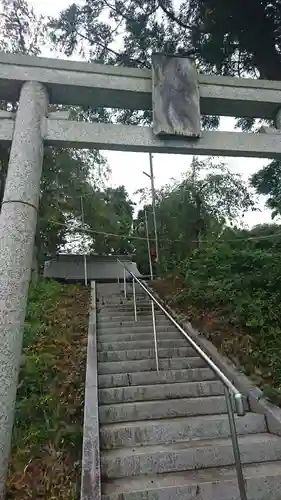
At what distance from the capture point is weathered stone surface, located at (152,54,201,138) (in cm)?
348

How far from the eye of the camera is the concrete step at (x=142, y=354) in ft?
15.6

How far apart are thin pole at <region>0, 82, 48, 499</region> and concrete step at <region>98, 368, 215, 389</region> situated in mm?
1502

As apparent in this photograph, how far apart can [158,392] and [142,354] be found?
1005mm

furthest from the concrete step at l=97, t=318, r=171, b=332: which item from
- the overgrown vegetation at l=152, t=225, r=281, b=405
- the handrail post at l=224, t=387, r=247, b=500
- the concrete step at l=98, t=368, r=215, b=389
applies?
the handrail post at l=224, t=387, r=247, b=500

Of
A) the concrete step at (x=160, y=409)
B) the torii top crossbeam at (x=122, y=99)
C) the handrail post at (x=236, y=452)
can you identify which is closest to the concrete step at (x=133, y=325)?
the concrete step at (x=160, y=409)

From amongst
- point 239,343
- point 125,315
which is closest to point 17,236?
point 239,343

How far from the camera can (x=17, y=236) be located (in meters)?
2.99

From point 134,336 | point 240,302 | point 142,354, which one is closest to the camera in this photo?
point 142,354

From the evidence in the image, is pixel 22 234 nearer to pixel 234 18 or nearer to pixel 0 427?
pixel 0 427

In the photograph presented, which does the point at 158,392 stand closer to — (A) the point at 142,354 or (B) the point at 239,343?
(A) the point at 142,354

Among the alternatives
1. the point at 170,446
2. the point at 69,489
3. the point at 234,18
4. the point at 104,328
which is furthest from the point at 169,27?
the point at 69,489

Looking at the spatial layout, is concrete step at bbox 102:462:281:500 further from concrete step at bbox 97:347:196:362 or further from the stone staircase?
concrete step at bbox 97:347:196:362

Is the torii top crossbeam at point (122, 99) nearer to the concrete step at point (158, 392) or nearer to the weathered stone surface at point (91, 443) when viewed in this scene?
the weathered stone surface at point (91, 443)

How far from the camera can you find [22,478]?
2719 millimetres
